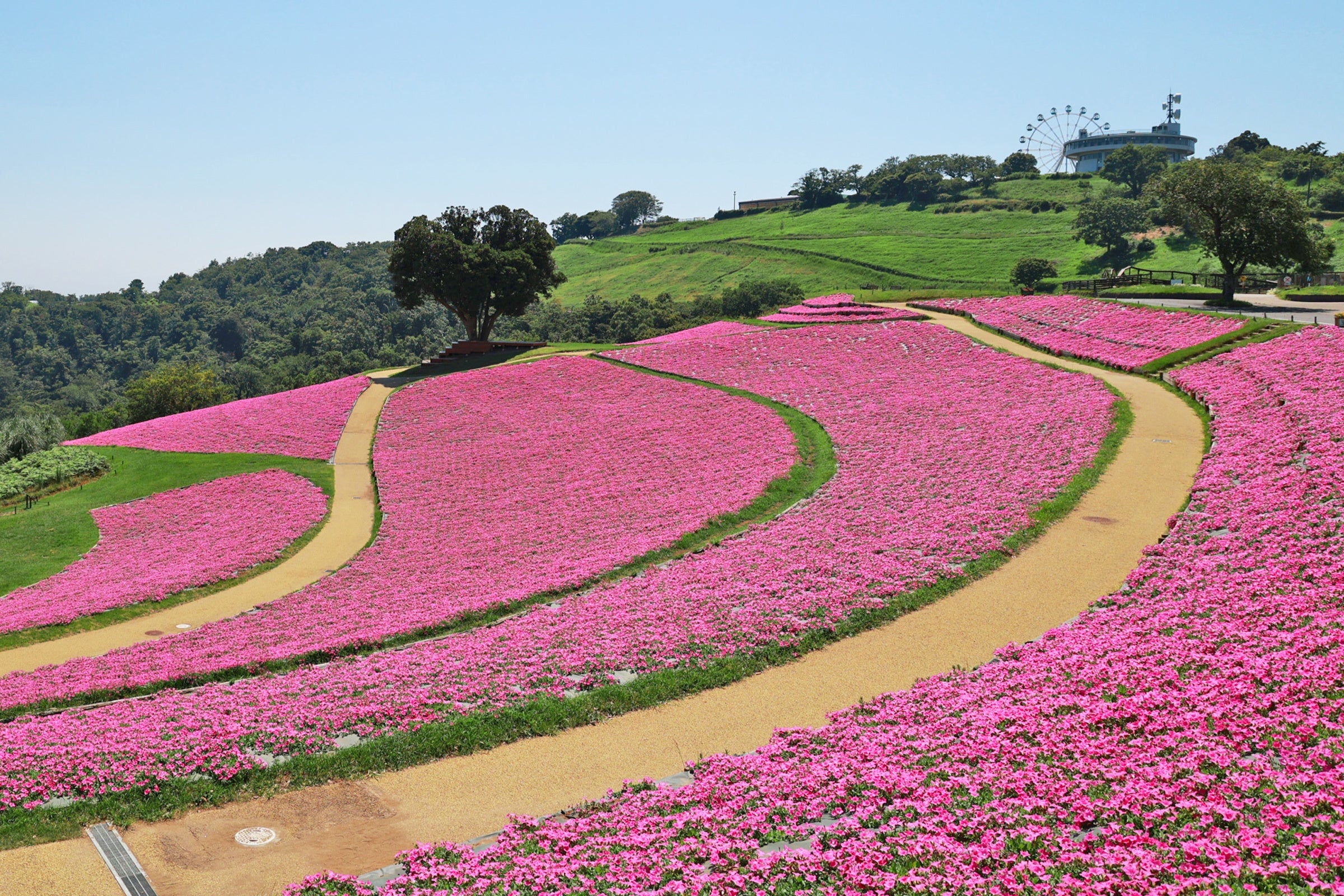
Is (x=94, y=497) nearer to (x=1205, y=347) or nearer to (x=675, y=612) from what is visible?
(x=675, y=612)

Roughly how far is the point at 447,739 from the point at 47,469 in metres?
44.2

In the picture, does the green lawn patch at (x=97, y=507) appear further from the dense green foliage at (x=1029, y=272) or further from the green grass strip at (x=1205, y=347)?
the dense green foliage at (x=1029, y=272)

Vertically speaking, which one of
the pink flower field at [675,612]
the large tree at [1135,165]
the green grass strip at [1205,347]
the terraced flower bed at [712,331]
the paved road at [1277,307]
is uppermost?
the large tree at [1135,165]

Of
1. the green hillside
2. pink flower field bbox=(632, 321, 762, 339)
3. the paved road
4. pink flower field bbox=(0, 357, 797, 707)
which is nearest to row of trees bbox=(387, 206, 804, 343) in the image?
pink flower field bbox=(632, 321, 762, 339)

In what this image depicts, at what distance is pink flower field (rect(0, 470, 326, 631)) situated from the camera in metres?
31.4

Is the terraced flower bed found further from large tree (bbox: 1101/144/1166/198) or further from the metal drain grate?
large tree (bbox: 1101/144/1166/198)

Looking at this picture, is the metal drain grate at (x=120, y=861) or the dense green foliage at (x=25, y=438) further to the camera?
the dense green foliage at (x=25, y=438)

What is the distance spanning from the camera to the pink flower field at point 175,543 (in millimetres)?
31406

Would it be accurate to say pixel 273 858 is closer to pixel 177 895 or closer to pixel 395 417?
pixel 177 895

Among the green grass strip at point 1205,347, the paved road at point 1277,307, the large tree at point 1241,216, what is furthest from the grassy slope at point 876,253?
the green grass strip at point 1205,347

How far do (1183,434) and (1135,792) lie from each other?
2695 cm

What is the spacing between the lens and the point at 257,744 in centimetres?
1731

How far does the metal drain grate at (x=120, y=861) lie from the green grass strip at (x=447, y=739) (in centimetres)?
29

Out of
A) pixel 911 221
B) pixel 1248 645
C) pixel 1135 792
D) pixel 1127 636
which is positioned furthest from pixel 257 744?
pixel 911 221
